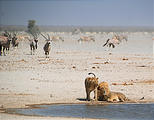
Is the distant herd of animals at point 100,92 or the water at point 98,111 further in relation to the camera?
the distant herd of animals at point 100,92

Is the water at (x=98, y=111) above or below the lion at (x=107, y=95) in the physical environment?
below

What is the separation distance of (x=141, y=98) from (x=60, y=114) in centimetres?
311

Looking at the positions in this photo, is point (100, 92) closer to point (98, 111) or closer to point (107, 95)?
point (107, 95)

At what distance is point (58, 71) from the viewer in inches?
650

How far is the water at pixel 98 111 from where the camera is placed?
920 centimetres

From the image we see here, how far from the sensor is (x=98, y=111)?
9.70m

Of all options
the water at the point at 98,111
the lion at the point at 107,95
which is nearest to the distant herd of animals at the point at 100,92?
the lion at the point at 107,95

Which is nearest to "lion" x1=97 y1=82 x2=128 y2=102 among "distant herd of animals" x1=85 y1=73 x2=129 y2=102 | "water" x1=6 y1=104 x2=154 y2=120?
"distant herd of animals" x1=85 y1=73 x2=129 y2=102

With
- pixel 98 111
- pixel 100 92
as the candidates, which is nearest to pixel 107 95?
pixel 100 92

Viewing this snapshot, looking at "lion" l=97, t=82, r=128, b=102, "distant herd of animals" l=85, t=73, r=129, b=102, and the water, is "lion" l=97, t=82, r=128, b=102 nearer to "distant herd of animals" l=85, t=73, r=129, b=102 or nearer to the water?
"distant herd of animals" l=85, t=73, r=129, b=102

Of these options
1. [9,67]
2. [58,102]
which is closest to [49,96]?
[58,102]

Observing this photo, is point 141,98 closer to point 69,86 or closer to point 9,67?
point 69,86

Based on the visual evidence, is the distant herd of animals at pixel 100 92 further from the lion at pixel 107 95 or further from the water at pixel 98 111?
the water at pixel 98 111

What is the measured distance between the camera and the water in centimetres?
920
